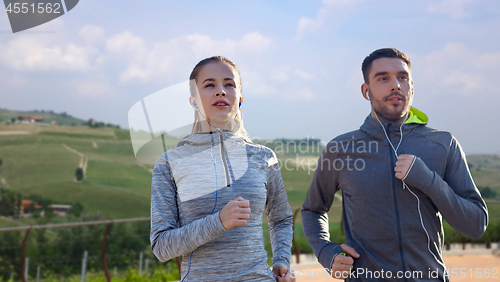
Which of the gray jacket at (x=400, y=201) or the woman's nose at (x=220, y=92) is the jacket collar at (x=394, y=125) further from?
the woman's nose at (x=220, y=92)

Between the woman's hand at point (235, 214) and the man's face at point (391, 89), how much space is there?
1.03 metres

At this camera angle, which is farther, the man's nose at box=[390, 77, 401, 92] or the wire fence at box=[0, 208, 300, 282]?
the wire fence at box=[0, 208, 300, 282]

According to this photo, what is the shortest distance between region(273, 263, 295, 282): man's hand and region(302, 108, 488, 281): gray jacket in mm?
308

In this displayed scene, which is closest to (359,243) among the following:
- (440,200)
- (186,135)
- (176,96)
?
(440,200)

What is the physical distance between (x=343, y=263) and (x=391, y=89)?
3.05 feet

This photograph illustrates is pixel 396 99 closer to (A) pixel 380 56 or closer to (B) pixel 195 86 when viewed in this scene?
(A) pixel 380 56

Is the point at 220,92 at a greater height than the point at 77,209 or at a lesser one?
lesser

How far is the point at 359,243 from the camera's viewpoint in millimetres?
2146

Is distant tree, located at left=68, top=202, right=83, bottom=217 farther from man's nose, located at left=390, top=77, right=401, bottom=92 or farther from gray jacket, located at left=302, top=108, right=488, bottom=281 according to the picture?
man's nose, located at left=390, top=77, right=401, bottom=92

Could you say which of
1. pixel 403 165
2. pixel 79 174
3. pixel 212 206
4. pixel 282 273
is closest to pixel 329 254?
pixel 282 273

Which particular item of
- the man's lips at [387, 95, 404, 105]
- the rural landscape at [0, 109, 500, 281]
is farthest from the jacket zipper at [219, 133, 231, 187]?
the rural landscape at [0, 109, 500, 281]

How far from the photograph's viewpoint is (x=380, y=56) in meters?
2.33

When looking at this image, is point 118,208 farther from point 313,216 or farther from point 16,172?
point 313,216

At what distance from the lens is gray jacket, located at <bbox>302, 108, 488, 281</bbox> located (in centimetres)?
195
